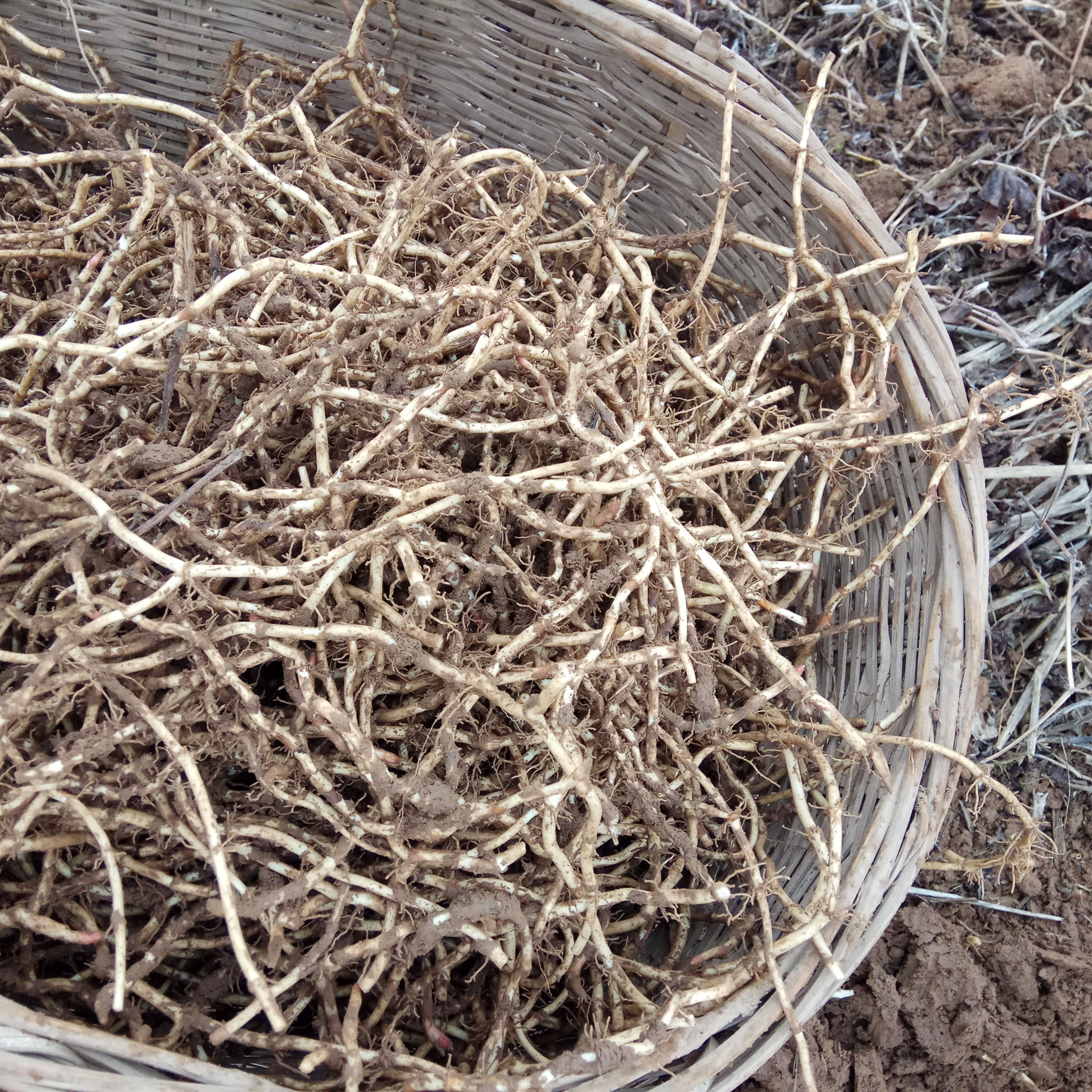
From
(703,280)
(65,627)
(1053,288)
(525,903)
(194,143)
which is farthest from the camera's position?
(1053,288)

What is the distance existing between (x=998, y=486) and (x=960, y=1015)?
754 mm

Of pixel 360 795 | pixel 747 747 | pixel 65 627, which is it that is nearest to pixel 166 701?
pixel 65 627

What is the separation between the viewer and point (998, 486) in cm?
132

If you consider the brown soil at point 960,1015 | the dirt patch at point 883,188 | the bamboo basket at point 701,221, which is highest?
the dirt patch at point 883,188

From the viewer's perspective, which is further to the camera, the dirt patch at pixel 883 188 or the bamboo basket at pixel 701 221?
the dirt patch at pixel 883 188

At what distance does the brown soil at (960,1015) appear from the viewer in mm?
1110

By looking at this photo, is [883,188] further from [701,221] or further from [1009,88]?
[701,221]

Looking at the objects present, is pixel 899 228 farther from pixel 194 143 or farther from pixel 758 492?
pixel 194 143

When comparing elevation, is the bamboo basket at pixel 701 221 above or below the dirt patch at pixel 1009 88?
below

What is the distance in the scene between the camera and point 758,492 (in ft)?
3.67

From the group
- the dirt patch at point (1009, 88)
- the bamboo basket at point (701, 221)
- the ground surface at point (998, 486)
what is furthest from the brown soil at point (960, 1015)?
the dirt patch at point (1009, 88)

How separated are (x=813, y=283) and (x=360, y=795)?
2.72ft

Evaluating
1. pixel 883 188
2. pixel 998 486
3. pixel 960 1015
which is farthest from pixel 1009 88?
pixel 960 1015

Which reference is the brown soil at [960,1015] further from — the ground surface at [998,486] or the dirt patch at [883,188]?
the dirt patch at [883,188]
